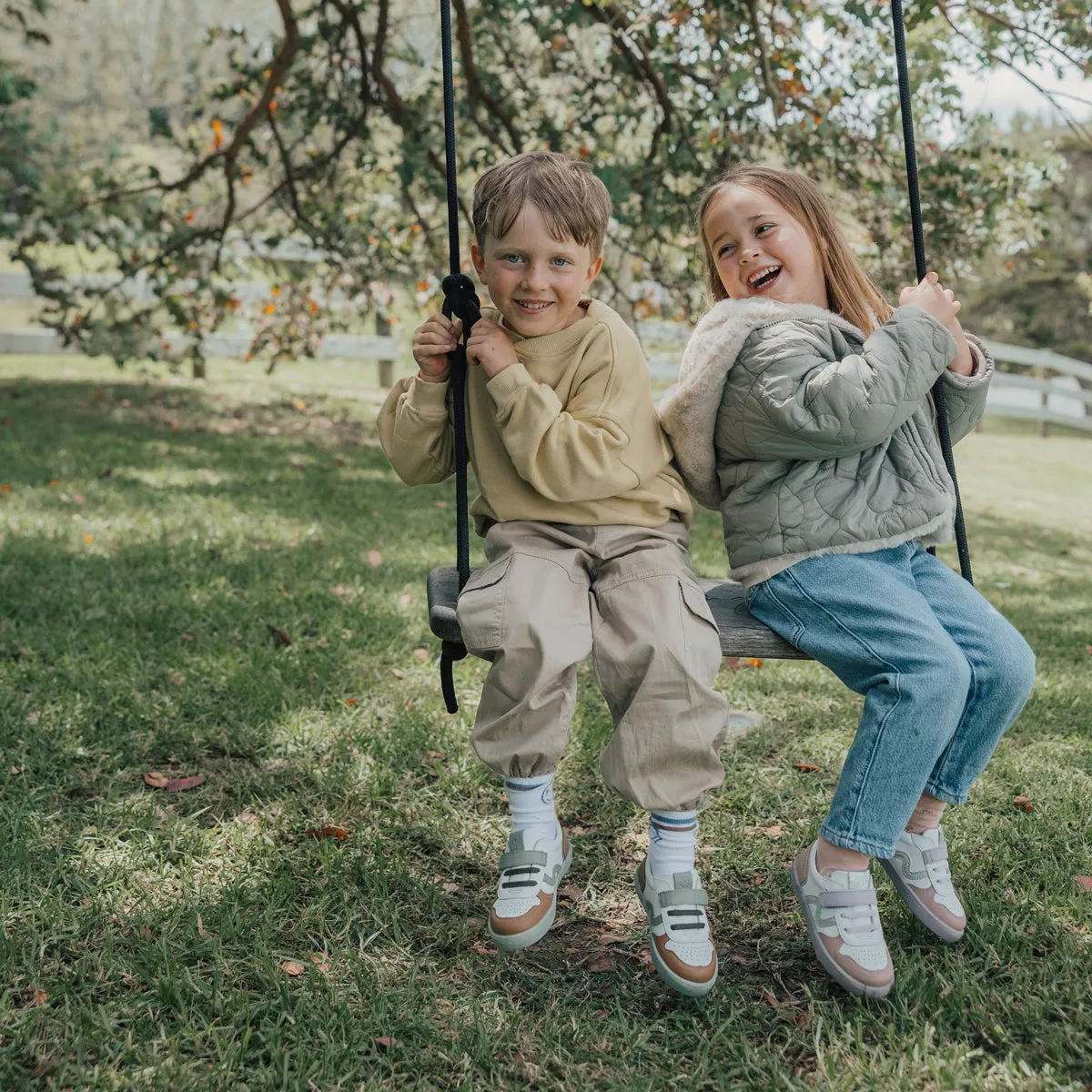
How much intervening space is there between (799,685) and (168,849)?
224 cm

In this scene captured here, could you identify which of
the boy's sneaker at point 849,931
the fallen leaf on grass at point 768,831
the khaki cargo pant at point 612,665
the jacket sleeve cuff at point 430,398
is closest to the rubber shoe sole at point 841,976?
the boy's sneaker at point 849,931

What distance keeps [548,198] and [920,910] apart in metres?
1.60

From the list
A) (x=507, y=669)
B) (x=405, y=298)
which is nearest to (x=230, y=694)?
(x=507, y=669)

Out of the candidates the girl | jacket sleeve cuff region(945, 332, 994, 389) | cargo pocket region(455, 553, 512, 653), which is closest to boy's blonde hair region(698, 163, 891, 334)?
the girl

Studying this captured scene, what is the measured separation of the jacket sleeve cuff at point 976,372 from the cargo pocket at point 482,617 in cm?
108

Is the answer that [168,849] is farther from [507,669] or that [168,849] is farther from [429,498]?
[429,498]

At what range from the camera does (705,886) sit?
259 cm

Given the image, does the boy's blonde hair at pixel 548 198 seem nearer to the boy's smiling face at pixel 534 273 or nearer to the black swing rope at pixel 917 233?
the boy's smiling face at pixel 534 273

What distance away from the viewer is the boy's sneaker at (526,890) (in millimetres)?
2137

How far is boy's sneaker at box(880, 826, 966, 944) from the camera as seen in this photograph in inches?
88.0

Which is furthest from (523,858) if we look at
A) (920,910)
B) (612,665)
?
(920,910)

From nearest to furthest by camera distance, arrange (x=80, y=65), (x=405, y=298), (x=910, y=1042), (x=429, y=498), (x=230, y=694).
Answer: (x=910, y=1042)
(x=230, y=694)
(x=429, y=498)
(x=405, y=298)
(x=80, y=65)

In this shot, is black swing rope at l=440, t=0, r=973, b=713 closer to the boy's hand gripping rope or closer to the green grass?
the boy's hand gripping rope

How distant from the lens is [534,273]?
7.47ft
